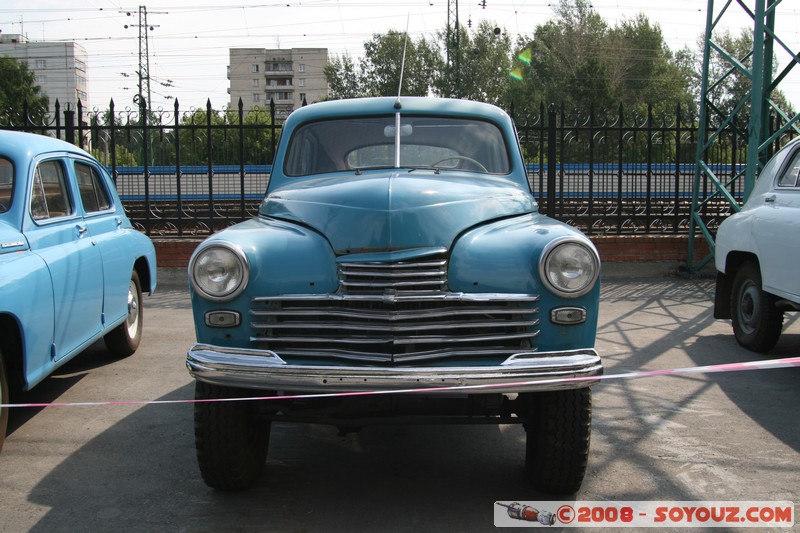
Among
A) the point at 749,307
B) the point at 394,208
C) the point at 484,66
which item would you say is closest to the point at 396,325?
the point at 394,208

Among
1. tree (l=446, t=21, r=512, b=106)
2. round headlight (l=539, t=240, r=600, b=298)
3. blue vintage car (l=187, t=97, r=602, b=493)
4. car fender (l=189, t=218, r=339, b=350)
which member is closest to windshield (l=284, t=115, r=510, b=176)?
blue vintage car (l=187, t=97, r=602, b=493)

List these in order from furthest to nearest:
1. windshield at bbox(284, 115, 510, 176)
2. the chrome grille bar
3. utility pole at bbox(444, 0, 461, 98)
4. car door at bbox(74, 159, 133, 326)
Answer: utility pole at bbox(444, 0, 461, 98) → car door at bbox(74, 159, 133, 326) → windshield at bbox(284, 115, 510, 176) → the chrome grille bar

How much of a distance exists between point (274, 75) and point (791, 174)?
12139 cm

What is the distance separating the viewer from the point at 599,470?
4023mm

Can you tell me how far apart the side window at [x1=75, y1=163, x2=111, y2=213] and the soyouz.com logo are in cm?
394

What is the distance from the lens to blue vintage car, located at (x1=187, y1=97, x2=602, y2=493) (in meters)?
3.18

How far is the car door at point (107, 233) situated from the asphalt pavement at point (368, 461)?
0.61 metres

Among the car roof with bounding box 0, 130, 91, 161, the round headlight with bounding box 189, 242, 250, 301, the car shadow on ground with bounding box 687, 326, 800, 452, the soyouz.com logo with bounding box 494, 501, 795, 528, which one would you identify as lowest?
the soyouz.com logo with bounding box 494, 501, 795, 528

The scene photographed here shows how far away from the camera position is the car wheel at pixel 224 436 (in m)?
3.46

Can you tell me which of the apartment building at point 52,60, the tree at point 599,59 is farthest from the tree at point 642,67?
the apartment building at point 52,60

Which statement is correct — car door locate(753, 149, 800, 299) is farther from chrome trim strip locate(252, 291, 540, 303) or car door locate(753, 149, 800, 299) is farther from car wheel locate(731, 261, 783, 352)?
chrome trim strip locate(252, 291, 540, 303)

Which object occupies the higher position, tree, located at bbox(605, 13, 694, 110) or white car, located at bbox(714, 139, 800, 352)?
tree, located at bbox(605, 13, 694, 110)

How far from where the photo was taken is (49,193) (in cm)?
514

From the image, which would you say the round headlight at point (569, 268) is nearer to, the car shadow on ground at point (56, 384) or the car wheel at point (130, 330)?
the car shadow on ground at point (56, 384)
